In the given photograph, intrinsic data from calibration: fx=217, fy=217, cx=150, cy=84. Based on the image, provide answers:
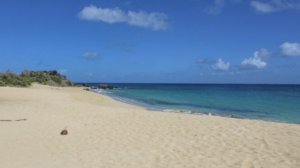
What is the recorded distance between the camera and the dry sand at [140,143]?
5.91 meters

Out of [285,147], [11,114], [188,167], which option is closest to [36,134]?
[11,114]

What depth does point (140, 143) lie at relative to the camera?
7.77 m

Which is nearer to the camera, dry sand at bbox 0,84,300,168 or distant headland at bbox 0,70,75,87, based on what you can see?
dry sand at bbox 0,84,300,168

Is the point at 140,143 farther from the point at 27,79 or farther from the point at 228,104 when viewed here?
the point at 27,79

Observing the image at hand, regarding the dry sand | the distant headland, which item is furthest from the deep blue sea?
the distant headland

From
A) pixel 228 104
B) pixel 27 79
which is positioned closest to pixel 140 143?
pixel 228 104

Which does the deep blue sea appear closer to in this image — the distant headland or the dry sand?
the dry sand

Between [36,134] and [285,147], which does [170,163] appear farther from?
[36,134]

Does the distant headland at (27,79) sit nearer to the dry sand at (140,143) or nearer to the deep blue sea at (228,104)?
the deep blue sea at (228,104)

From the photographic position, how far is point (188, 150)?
696 centimetres

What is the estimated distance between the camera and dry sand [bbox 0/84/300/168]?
591 cm

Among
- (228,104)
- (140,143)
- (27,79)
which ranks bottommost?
(228,104)

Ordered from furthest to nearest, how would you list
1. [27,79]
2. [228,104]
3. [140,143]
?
[27,79] < [228,104] < [140,143]

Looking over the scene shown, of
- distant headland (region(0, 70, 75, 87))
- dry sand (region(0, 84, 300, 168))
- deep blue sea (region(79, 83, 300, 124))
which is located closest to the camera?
dry sand (region(0, 84, 300, 168))
